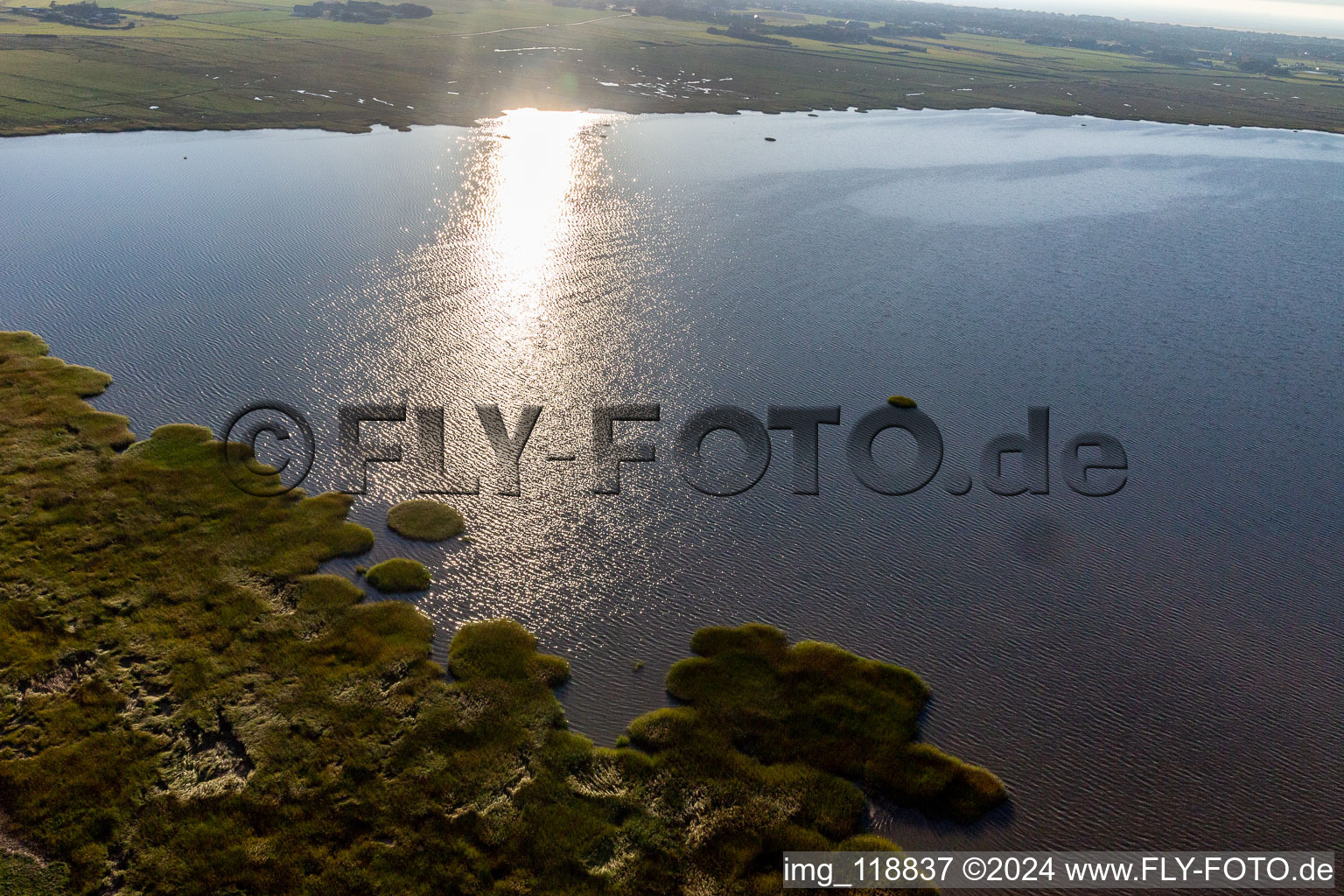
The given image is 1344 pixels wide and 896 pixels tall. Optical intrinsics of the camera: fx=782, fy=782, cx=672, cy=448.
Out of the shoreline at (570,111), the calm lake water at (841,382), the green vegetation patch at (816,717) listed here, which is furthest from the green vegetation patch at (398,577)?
the shoreline at (570,111)

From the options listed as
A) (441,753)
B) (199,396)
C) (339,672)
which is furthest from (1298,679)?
(199,396)

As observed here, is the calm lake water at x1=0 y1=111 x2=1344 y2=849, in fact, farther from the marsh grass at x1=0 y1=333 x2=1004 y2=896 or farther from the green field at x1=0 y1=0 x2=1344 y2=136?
the green field at x1=0 y1=0 x2=1344 y2=136

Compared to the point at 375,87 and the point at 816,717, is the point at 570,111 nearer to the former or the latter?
the point at 375,87

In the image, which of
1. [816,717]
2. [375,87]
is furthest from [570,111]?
[816,717]

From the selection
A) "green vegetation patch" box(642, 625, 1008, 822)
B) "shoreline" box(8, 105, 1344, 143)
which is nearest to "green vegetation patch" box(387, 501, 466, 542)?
"green vegetation patch" box(642, 625, 1008, 822)

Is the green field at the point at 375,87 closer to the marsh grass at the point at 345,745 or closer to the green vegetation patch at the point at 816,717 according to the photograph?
the marsh grass at the point at 345,745
